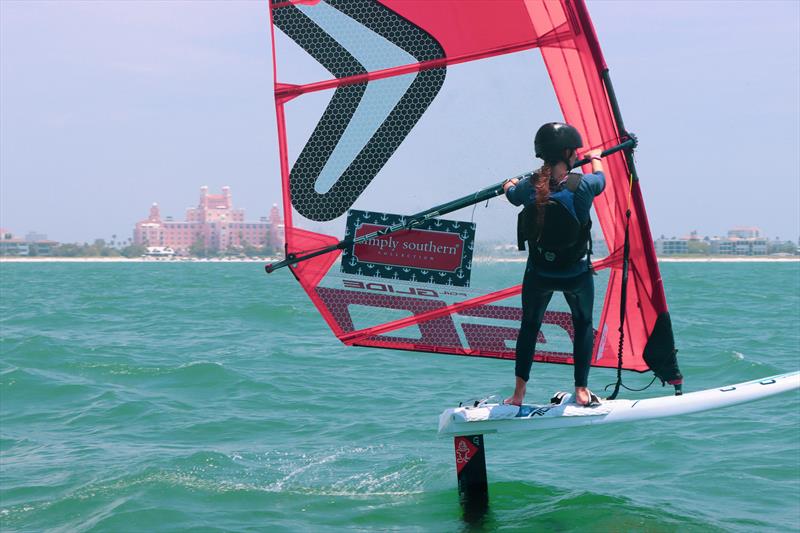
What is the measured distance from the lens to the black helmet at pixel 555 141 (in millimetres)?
4867

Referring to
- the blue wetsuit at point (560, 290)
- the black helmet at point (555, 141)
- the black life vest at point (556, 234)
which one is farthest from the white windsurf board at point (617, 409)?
the black helmet at point (555, 141)

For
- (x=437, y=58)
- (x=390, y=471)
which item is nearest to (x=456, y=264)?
(x=437, y=58)

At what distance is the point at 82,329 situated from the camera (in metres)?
19.5

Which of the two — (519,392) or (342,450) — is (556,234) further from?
(342,450)

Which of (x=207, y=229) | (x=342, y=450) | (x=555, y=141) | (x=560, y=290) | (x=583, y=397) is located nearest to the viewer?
(x=555, y=141)

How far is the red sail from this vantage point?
5332 mm

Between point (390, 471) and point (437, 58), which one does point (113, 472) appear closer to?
point (390, 471)

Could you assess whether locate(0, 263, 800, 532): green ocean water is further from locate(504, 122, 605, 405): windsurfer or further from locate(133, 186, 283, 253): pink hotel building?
locate(133, 186, 283, 253): pink hotel building

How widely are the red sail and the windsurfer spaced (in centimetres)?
44

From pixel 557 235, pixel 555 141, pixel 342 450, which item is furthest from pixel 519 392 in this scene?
pixel 342 450

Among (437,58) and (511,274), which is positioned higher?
(437,58)

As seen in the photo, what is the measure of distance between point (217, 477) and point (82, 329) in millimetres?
12930

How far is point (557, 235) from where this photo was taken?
193 inches

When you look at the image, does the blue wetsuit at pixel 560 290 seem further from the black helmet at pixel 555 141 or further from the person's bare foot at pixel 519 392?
the black helmet at pixel 555 141
